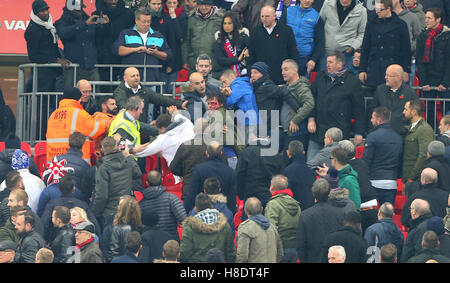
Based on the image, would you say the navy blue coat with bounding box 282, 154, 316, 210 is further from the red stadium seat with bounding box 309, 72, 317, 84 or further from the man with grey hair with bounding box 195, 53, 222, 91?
the red stadium seat with bounding box 309, 72, 317, 84

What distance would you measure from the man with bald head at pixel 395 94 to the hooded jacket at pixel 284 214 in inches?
130

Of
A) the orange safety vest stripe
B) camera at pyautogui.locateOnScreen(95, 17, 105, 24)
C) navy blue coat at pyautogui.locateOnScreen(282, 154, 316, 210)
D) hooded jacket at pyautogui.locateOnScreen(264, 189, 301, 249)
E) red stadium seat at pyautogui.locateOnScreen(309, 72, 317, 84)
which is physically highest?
camera at pyautogui.locateOnScreen(95, 17, 105, 24)

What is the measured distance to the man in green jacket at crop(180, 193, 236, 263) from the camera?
41.7 ft

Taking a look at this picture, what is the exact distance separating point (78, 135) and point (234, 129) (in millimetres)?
2325

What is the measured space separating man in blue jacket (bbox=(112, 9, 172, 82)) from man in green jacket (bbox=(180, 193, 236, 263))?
5.26 metres

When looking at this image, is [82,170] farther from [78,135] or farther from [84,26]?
[84,26]

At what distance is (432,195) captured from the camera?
46.0 feet

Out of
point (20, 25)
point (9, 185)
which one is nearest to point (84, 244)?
point (9, 185)

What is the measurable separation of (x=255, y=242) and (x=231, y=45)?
5.62 meters

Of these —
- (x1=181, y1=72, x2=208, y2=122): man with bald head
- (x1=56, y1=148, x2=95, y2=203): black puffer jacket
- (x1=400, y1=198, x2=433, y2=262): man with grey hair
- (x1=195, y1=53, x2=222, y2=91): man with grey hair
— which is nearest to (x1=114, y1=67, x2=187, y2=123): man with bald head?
(x1=181, y1=72, x2=208, y2=122): man with bald head

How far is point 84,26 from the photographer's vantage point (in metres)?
17.8

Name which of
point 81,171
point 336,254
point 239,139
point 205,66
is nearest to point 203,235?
point 336,254

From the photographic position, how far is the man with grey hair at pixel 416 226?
1297 centimetres

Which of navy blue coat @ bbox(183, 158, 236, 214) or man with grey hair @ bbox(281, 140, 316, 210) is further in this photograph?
man with grey hair @ bbox(281, 140, 316, 210)
